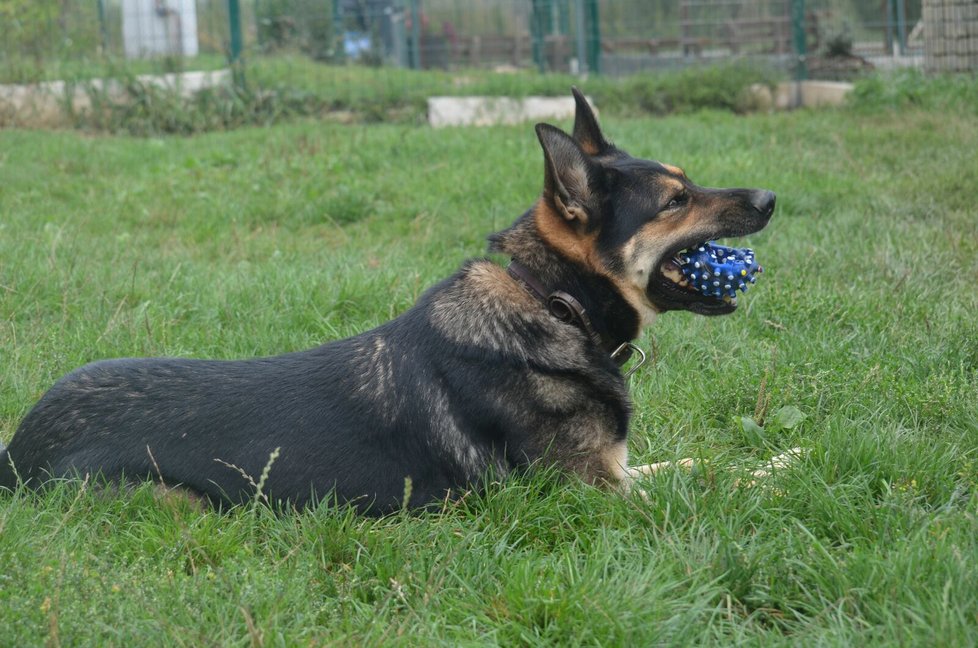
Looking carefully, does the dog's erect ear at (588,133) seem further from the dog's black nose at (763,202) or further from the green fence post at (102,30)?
the green fence post at (102,30)

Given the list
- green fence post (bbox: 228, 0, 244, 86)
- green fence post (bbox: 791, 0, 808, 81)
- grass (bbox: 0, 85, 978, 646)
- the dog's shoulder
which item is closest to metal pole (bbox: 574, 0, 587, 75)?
green fence post (bbox: 791, 0, 808, 81)

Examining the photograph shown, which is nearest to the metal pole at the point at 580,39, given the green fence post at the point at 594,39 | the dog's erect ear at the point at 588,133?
the green fence post at the point at 594,39

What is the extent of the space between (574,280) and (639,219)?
1.13 feet

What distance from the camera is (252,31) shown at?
1420cm

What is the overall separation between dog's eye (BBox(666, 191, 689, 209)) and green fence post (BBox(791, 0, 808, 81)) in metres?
11.2

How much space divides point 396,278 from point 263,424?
2.80m

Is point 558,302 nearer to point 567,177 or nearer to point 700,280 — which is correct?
point 567,177

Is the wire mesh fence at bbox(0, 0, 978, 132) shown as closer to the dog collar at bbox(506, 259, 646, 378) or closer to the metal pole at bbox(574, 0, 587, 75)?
the metal pole at bbox(574, 0, 587, 75)

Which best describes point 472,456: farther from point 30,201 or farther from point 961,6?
point 961,6

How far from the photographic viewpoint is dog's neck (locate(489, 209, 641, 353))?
377 cm

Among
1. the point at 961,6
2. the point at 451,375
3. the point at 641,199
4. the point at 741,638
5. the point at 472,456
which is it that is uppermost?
the point at 961,6

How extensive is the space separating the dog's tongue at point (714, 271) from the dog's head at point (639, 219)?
0.11 feet

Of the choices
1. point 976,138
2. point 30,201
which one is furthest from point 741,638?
point 976,138

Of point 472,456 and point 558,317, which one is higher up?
point 558,317
